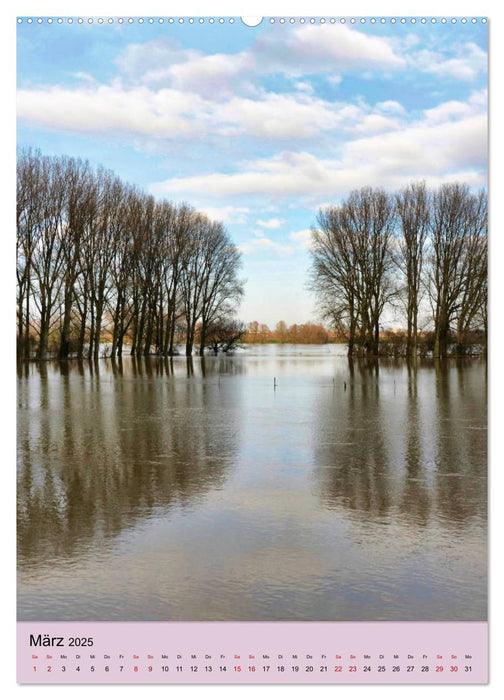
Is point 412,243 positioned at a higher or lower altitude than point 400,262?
higher

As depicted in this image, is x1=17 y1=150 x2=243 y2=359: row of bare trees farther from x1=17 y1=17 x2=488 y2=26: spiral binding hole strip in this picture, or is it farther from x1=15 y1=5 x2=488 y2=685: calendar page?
x1=17 y1=17 x2=488 y2=26: spiral binding hole strip

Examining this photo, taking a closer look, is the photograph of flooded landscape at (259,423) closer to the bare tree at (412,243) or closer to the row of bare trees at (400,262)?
the row of bare trees at (400,262)

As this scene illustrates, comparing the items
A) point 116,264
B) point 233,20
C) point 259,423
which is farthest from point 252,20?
point 116,264

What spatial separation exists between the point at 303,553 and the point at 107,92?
487cm

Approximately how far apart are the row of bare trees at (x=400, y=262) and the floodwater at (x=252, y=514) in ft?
10.8

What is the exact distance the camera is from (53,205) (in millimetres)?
19250

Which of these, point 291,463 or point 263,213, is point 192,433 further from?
point 263,213

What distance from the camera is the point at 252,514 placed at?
6430mm

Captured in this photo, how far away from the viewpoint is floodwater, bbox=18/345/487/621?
14.8ft

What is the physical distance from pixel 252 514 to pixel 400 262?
19874mm

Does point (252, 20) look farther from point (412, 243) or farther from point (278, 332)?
point (412, 243)

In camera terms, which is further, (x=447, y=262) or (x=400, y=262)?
(x=400, y=262)

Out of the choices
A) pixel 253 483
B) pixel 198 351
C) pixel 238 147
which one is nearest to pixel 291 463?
pixel 253 483

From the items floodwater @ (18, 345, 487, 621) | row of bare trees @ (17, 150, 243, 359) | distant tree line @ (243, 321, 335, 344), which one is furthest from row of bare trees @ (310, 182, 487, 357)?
row of bare trees @ (17, 150, 243, 359)
